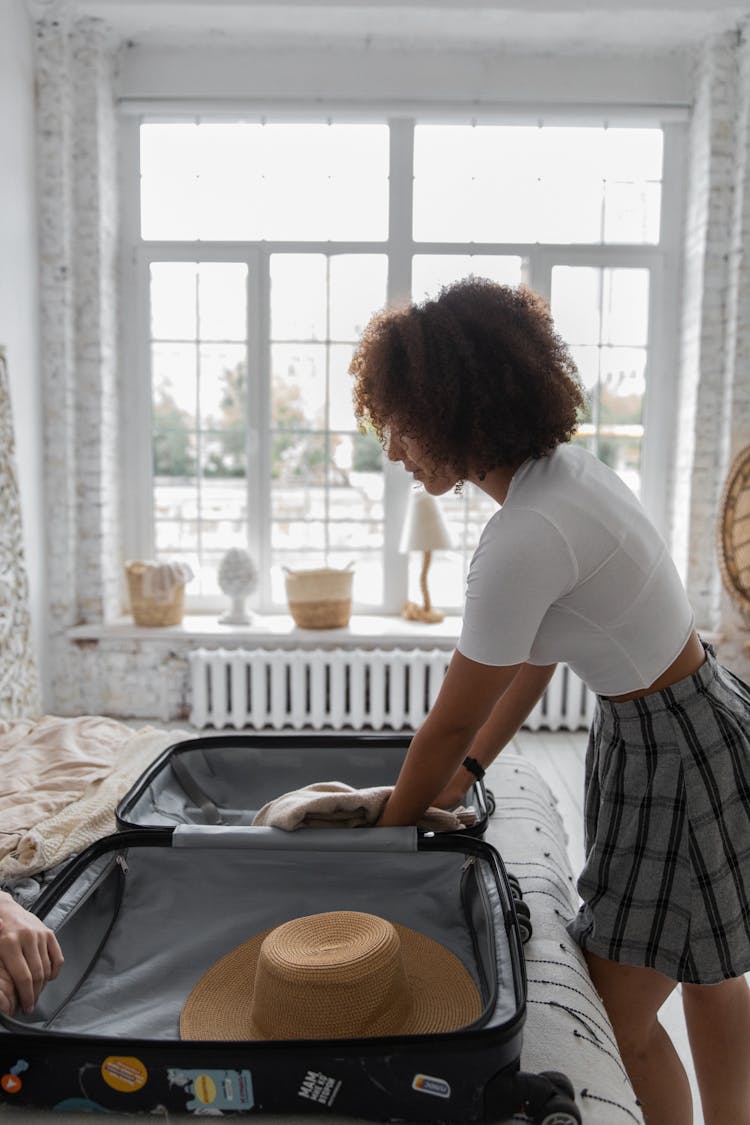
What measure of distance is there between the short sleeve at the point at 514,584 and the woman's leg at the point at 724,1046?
650 mm

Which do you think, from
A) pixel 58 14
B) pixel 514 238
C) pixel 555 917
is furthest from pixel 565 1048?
pixel 58 14

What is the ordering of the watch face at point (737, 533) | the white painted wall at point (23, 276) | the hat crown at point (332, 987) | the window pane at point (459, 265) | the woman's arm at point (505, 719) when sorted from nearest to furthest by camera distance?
the hat crown at point (332, 987)
the woman's arm at point (505, 719)
the white painted wall at point (23, 276)
the watch face at point (737, 533)
the window pane at point (459, 265)

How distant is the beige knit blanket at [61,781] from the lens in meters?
1.69

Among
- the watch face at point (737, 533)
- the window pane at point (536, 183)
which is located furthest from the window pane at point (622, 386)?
the watch face at point (737, 533)

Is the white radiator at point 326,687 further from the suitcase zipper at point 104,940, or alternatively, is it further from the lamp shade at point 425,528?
the suitcase zipper at point 104,940

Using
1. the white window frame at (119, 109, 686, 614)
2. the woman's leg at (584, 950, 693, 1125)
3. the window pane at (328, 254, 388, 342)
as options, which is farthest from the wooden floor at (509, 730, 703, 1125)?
the window pane at (328, 254, 388, 342)

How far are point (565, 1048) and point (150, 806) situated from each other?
0.89 m

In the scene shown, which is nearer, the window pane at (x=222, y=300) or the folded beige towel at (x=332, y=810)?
the folded beige towel at (x=332, y=810)

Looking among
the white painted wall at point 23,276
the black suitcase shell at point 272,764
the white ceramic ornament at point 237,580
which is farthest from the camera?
the white ceramic ornament at point 237,580

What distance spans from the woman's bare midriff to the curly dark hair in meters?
0.36

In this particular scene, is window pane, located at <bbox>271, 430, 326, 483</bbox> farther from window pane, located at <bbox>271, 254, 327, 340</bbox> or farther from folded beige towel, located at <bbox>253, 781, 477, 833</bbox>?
folded beige towel, located at <bbox>253, 781, 477, 833</bbox>

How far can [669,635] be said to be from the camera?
1315mm

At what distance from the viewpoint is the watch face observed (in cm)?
417

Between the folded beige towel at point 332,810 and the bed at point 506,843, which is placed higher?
the folded beige towel at point 332,810
